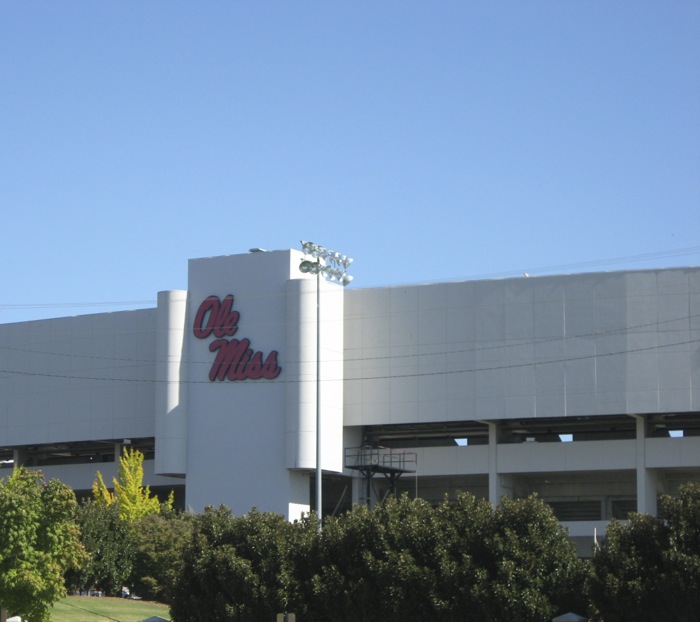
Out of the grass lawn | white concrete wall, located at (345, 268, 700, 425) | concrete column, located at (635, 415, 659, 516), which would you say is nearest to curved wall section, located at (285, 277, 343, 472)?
white concrete wall, located at (345, 268, 700, 425)

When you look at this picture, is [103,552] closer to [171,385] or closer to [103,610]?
[103,610]

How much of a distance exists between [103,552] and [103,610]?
28.6 feet

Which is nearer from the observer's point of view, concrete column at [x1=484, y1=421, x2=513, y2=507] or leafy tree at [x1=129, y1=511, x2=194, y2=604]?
leafy tree at [x1=129, y1=511, x2=194, y2=604]

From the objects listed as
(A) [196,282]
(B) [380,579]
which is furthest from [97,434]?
(B) [380,579]

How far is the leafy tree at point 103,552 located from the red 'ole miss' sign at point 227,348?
1192cm

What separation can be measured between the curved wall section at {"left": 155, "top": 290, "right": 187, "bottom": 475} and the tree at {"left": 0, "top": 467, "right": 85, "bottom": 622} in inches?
1354

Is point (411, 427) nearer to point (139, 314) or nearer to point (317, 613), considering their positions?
point (139, 314)

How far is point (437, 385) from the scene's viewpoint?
7469cm

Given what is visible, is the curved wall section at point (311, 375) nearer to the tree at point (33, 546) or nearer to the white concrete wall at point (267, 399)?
the white concrete wall at point (267, 399)

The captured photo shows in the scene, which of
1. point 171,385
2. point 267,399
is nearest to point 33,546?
point 267,399

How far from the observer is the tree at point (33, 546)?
4028 cm

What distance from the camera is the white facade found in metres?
70.8

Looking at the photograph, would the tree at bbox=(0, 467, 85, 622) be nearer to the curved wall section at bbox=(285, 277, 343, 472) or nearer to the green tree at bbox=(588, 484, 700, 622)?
the green tree at bbox=(588, 484, 700, 622)

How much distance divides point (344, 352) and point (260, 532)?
32.3 meters
